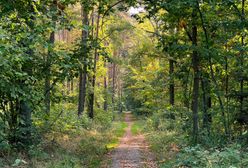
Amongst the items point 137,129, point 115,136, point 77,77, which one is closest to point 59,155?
point 77,77

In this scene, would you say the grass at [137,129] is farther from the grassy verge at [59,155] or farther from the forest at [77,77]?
the grassy verge at [59,155]

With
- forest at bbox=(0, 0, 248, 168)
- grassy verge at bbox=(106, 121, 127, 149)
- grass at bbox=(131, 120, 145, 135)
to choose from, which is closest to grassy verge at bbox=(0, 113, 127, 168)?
forest at bbox=(0, 0, 248, 168)

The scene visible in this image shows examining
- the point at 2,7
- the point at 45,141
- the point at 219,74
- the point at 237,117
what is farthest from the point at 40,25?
the point at 219,74

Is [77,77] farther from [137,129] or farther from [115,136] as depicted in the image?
[137,129]

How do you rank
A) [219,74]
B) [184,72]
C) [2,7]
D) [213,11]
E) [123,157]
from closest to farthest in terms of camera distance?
[2,7] → [213,11] → [123,157] → [219,74] → [184,72]

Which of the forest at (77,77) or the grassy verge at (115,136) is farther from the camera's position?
the grassy verge at (115,136)

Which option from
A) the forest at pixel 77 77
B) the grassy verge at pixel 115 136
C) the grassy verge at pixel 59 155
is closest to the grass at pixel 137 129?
the grassy verge at pixel 115 136

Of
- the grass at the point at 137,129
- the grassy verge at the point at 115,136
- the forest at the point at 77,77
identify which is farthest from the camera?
the grass at the point at 137,129

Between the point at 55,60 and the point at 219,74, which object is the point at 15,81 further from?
the point at 219,74

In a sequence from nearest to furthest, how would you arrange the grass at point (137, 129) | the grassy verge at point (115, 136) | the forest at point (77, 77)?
the forest at point (77, 77) < the grassy verge at point (115, 136) < the grass at point (137, 129)

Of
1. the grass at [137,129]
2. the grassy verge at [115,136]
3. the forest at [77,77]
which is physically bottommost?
the grass at [137,129]

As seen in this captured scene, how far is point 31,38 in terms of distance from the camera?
812 centimetres

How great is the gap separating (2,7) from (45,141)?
5.34m

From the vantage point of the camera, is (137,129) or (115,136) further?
(137,129)
